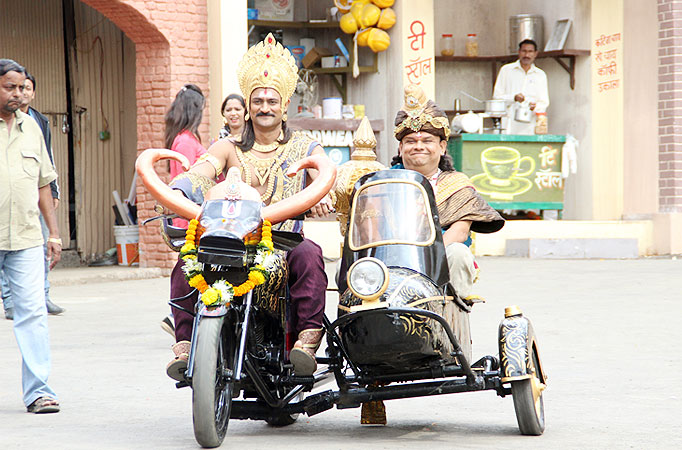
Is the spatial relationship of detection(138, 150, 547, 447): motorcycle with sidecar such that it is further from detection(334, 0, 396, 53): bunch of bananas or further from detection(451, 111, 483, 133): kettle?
detection(334, 0, 396, 53): bunch of bananas

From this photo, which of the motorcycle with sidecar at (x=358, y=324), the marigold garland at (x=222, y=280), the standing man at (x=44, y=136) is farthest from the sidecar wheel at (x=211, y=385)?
the standing man at (x=44, y=136)

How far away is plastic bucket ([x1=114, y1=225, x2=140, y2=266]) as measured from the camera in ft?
49.1

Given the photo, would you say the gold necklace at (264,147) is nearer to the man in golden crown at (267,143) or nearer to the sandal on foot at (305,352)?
the man in golden crown at (267,143)

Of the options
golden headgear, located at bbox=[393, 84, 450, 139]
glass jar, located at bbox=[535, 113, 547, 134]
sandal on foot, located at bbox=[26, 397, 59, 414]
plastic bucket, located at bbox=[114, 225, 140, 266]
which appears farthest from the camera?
glass jar, located at bbox=[535, 113, 547, 134]

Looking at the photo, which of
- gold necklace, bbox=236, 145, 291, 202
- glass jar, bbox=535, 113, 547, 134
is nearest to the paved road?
gold necklace, bbox=236, 145, 291, 202

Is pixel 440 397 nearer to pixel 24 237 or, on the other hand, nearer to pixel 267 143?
pixel 267 143

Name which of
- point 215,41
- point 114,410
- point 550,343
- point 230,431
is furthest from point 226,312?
point 215,41

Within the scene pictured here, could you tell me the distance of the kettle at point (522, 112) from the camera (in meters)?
17.4

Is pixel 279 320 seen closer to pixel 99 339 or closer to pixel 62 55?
pixel 99 339

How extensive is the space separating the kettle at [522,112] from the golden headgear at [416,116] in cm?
1176

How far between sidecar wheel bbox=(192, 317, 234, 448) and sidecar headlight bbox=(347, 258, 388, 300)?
57 cm

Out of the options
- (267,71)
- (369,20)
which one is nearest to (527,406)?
(267,71)

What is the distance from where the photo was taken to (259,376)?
17.0 feet

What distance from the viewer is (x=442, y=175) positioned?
19.3 ft
